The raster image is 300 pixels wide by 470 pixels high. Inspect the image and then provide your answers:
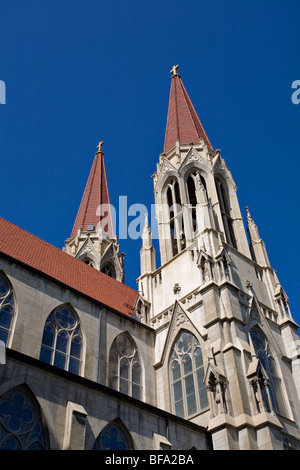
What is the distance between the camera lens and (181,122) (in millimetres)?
29828

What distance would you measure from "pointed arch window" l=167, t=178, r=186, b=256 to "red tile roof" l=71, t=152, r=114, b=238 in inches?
476

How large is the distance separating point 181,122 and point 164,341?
15.4 meters

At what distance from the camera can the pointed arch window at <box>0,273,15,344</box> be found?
14773 mm

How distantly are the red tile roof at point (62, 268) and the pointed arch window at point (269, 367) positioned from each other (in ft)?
18.0

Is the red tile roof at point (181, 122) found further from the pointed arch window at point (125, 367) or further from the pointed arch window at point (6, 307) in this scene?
the pointed arch window at point (6, 307)

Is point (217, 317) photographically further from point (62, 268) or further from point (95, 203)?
point (95, 203)

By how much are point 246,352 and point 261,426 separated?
8.00 ft

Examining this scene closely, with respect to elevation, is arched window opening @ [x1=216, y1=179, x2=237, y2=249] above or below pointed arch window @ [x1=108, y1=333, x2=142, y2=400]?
above

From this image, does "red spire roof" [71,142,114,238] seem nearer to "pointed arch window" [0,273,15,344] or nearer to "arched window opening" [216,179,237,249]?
"arched window opening" [216,179,237,249]

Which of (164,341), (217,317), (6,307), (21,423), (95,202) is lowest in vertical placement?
(21,423)

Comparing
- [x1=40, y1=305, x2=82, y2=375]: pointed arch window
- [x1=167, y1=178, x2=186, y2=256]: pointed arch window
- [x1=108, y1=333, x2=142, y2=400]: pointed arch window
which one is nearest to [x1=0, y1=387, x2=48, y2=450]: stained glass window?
[x1=40, y1=305, x2=82, y2=375]: pointed arch window

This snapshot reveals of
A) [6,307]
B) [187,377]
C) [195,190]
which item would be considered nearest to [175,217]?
[195,190]
